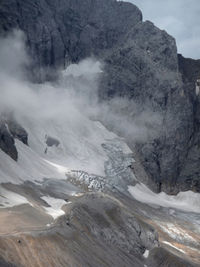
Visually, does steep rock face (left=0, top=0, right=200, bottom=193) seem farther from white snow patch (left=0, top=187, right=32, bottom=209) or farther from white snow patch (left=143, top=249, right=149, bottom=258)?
white snow patch (left=143, top=249, right=149, bottom=258)

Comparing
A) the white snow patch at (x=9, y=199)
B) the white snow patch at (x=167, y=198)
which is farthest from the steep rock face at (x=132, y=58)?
the white snow patch at (x=9, y=199)

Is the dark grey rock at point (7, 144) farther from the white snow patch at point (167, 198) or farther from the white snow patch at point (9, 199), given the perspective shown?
the white snow patch at point (167, 198)

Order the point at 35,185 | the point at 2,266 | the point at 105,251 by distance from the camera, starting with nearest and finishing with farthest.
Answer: the point at 2,266 < the point at 105,251 < the point at 35,185

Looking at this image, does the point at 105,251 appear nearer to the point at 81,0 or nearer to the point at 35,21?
the point at 35,21

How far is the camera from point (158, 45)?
144375mm

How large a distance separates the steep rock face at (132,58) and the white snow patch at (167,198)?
3.54 meters

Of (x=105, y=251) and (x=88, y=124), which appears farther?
(x=88, y=124)

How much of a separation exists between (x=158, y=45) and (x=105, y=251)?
110 m

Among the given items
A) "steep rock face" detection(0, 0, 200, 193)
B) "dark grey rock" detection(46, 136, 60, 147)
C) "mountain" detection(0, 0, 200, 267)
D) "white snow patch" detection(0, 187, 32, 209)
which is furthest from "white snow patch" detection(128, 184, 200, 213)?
"white snow patch" detection(0, 187, 32, 209)

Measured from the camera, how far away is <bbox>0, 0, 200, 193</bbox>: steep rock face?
129125 mm

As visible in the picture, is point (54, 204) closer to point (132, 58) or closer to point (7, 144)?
point (7, 144)

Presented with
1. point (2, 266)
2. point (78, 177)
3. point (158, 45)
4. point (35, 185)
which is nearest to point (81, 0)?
point (158, 45)

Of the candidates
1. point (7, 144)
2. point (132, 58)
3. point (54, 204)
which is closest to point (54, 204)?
point (54, 204)

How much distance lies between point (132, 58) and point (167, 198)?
176ft
